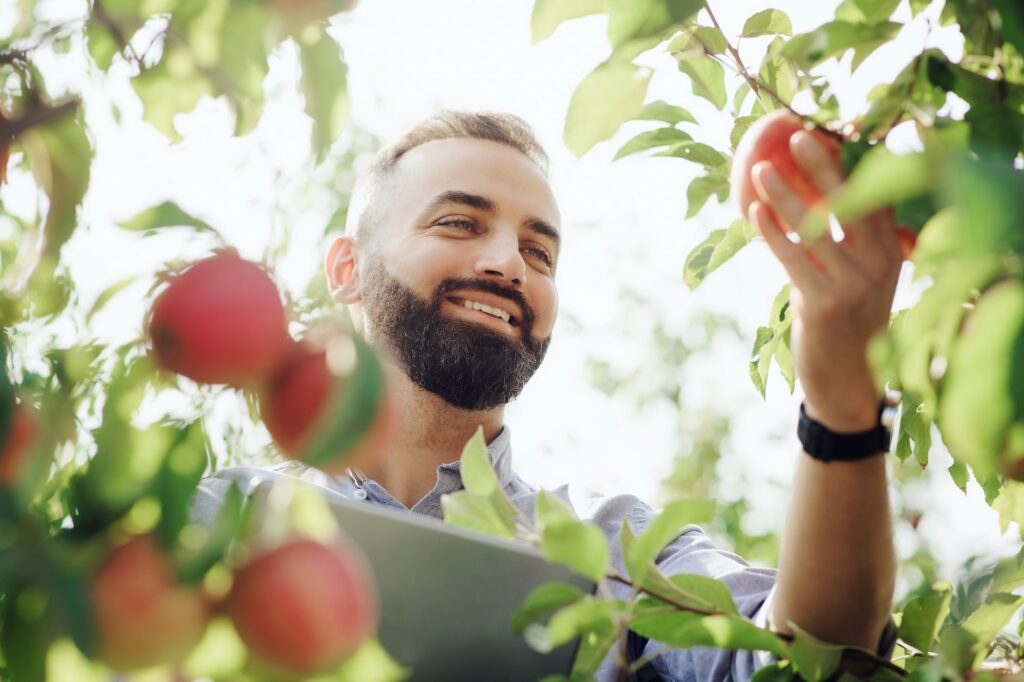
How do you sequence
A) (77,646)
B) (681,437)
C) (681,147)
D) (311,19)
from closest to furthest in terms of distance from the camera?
1. (77,646)
2. (311,19)
3. (681,147)
4. (681,437)

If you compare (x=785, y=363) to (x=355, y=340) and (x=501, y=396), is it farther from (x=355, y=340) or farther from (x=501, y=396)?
(x=501, y=396)

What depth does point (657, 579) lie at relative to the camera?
2.60ft

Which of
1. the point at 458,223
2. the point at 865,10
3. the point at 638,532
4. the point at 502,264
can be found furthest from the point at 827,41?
the point at 458,223

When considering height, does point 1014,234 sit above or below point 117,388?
above

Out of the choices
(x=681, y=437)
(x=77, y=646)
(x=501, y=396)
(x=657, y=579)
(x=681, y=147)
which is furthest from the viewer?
(x=681, y=437)

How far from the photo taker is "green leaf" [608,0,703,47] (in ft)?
2.13

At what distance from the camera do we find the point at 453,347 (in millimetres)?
1880

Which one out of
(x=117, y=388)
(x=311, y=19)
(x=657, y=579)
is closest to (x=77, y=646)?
(x=117, y=388)

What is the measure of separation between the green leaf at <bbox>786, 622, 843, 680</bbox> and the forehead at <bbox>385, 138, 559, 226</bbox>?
135cm

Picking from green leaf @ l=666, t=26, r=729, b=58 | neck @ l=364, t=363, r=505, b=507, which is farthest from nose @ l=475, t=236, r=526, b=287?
green leaf @ l=666, t=26, r=729, b=58

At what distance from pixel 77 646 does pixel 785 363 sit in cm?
88

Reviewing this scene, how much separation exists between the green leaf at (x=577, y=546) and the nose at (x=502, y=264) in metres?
1.31

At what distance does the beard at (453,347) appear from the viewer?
1.88 metres

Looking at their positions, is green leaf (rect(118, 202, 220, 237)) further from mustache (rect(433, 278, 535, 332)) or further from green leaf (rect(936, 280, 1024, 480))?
mustache (rect(433, 278, 535, 332))
